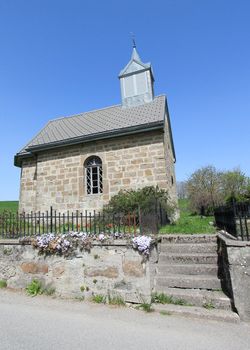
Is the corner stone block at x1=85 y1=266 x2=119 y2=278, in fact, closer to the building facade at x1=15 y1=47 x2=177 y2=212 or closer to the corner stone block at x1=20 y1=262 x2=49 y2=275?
the corner stone block at x1=20 y1=262 x2=49 y2=275

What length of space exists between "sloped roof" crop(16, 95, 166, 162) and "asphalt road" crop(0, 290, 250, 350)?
7.78m

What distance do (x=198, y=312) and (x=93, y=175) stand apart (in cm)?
844

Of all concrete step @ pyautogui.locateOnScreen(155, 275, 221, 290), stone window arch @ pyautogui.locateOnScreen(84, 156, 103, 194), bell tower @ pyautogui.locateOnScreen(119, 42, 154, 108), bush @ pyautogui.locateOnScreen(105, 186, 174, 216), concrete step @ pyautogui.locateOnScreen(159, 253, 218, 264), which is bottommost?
concrete step @ pyautogui.locateOnScreen(155, 275, 221, 290)

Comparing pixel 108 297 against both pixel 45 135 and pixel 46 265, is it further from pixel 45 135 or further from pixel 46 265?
pixel 45 135

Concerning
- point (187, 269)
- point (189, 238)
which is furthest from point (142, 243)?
point (189, 238)

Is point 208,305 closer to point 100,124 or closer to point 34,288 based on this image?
point 34,288

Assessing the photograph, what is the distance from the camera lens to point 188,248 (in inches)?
210

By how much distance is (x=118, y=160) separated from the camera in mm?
11086

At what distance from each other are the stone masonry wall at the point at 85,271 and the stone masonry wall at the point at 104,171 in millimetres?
5482

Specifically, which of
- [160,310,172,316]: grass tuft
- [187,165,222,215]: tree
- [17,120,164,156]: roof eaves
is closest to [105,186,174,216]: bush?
[17,120,164,156]: roof eaves

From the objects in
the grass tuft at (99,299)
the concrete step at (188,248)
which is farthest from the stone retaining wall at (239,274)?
the grass tuft at (99,299)

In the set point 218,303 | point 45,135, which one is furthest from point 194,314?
point 45,135

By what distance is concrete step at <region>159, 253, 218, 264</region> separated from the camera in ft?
16.4

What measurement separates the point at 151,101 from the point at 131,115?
1714 mm
